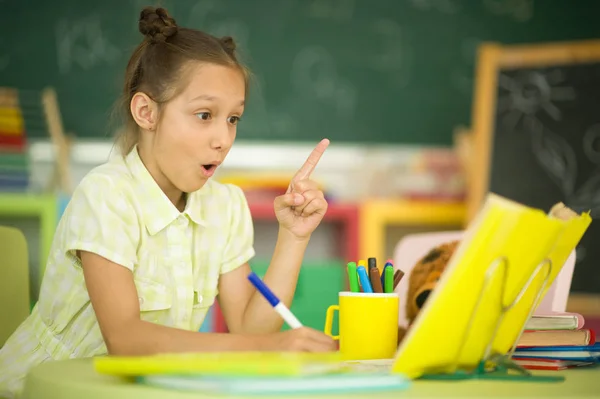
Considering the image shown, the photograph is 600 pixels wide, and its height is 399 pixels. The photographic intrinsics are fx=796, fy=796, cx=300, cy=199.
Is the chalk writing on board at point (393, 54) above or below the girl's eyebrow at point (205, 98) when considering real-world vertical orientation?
above

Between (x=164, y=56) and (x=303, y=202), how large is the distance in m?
0.32

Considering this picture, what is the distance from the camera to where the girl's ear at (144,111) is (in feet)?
4.09

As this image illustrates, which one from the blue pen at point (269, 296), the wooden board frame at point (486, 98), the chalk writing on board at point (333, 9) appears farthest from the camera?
the chalk writing on board at point (333, 9)

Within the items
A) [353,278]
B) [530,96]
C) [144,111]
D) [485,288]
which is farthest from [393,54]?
[485,288]

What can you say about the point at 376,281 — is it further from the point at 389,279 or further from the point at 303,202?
the point at 303,202

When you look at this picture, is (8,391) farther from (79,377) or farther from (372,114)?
(372,114)

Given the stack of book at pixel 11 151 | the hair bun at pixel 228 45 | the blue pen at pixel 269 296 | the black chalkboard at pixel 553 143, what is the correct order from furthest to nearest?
the stack of book at pixel 11 151 < the black chalkboard at pixel 553 143 < the hair bun at pixel 228 45 < the blue pen at pixel 269 296

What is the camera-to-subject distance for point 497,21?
11.1ft

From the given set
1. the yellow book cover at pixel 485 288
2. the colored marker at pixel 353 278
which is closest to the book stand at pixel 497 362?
the yellow book cover at pixel 485 288

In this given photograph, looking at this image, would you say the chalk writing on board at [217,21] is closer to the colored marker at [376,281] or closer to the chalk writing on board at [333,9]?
the chalk writing on board at [333,9]

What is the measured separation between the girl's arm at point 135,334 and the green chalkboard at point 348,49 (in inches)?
91.8

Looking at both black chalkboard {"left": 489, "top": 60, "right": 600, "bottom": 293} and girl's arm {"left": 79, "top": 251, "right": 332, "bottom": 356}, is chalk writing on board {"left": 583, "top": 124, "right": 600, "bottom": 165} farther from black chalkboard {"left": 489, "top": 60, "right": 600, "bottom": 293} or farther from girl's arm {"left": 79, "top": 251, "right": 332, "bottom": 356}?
girl's arm {"left": 79, "top": 251, "right": 332, "bottom": 356}

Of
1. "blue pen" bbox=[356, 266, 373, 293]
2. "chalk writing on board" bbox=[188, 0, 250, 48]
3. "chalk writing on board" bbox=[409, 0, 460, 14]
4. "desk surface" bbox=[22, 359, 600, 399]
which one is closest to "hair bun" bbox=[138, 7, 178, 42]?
"blue pen" bbox=[356, 266, 373, 293]

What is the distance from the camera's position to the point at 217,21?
3.34m
